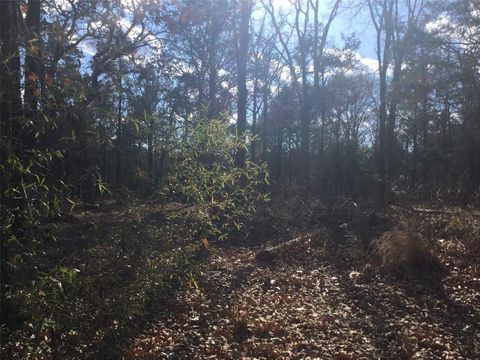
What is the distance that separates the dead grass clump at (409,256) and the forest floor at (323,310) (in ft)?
0.54

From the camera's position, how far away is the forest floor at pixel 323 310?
5941 millimetres

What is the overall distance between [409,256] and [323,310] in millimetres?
2622

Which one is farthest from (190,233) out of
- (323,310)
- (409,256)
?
(409,256)

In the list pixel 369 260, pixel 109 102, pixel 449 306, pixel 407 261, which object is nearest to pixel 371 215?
pixel 369 260

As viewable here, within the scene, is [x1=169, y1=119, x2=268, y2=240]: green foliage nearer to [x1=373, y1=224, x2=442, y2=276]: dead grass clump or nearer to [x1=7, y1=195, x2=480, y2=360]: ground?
[x1=7, y1=195, x2=480, y2=360]: ground

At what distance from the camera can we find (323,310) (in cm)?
753

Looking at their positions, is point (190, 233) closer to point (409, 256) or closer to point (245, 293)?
point (245, 293)

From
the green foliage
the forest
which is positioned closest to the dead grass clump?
the forest

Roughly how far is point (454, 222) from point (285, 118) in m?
29.5

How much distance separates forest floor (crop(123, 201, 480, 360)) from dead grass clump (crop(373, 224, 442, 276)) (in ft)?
0.54

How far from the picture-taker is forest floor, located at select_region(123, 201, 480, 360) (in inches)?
234

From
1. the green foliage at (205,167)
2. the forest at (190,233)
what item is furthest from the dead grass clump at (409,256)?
the green foliage at (205,167)

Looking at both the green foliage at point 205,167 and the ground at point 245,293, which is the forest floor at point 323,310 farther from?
the green foliage at point 205,167

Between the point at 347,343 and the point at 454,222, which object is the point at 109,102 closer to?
the point at 347,343
